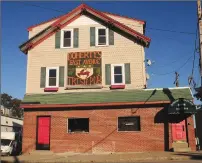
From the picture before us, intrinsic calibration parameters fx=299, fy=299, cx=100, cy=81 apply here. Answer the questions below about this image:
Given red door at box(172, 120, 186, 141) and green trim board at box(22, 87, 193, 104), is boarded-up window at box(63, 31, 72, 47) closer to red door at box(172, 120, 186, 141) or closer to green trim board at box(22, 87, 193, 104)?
green trim board at box(22, 87, 193, 104)

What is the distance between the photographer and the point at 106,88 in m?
23.8

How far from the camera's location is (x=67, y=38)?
25672 mm

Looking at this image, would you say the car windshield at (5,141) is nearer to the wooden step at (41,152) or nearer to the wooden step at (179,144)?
the wooden step at (41,152)

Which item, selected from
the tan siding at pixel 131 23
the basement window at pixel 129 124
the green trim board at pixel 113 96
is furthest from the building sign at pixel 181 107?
the tan siding at pixel 131 23

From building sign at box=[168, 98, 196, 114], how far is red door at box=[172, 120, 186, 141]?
1.81 m

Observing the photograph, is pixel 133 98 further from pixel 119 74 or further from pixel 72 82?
pixel 72 82

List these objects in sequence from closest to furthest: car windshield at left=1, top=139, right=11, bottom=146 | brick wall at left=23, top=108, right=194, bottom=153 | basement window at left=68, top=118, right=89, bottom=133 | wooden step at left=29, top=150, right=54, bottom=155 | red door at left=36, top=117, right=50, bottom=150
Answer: brick wall at left=23, top=108, right=194, bottom=153
wooden step at left=29, top=150, right=54, bottom=155
basement window at left=68, top=118, right=89, bottom=133
red door at left=36, top=117, right=50, bottom=150
car windshield at left=1, top=139, right=11, bottom=146

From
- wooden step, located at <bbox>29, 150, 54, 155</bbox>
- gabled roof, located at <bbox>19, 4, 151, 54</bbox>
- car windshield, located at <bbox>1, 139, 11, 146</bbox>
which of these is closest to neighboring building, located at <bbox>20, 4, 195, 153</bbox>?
gabled roof, located at <bbox>19, 4, 151, 54</bbox>

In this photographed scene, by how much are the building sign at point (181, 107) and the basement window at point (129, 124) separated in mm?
2929

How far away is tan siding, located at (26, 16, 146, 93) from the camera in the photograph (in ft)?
78.6

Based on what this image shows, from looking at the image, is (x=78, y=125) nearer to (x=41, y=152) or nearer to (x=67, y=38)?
(x=41, y=152)

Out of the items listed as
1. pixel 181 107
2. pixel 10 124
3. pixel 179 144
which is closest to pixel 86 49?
pixel 181 107

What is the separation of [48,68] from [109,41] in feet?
18.3

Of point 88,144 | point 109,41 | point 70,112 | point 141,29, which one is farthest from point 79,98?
point 141,29
